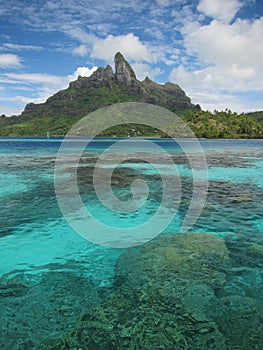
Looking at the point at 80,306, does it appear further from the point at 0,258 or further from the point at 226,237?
the point at 226,237

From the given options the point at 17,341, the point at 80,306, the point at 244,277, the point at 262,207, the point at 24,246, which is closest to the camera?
the point at 17,341

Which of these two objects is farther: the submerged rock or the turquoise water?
the turquoise water

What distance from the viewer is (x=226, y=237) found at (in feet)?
40.0

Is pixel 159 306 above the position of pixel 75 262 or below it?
above

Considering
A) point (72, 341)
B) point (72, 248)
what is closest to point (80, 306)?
point (72, 341)

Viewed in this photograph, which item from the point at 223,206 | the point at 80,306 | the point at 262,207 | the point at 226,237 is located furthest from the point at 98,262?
the point at 262,207

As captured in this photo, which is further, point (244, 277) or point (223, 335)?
point (244, 277)

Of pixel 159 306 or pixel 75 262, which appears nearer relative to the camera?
pixel 159 306

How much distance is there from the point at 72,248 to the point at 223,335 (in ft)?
25.0

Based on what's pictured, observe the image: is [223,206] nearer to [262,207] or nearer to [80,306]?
[262,207]

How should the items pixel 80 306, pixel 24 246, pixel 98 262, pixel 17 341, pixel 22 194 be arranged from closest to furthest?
pixel 17 341 → pixel 80 306 → pixel 98 262 → pixel 24 246 → pixel 22 194

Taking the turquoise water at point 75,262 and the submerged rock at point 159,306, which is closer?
the submerged rock at point 159,306

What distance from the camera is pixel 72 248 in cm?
1195

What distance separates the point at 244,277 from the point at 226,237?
3.52 meters
